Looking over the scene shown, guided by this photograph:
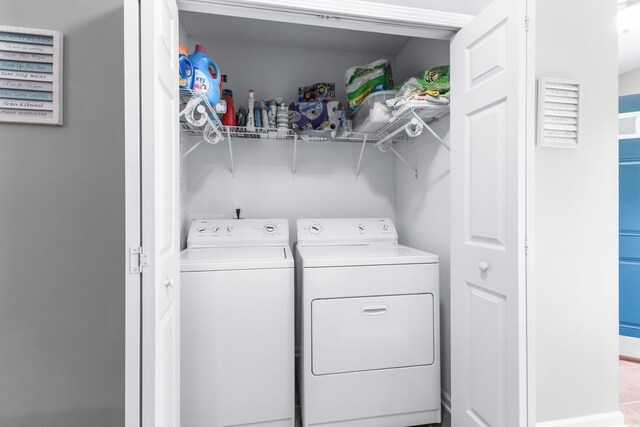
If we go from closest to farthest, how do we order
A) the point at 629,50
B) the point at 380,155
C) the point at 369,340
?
the point at 369,340 → the point at 380,155 → the point at 629,50

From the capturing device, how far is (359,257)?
5.75ft

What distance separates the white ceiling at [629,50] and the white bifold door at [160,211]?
350cm

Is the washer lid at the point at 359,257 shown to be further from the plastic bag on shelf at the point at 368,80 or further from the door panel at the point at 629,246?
the door panel at the point at 629,246

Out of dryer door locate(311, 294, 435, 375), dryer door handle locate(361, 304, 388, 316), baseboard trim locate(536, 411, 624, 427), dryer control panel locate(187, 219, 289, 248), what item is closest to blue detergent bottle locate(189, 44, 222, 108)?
dryer control panel locate(187, 219, 289, 248)

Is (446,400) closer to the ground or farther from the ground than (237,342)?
closer to the ground

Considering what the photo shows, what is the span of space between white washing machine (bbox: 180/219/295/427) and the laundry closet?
0.32 m

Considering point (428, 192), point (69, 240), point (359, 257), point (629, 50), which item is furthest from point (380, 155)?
point (629, 50)

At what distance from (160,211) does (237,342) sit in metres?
0.92

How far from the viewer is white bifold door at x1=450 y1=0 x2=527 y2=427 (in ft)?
3.80

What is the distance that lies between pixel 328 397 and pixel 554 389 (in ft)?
3.78

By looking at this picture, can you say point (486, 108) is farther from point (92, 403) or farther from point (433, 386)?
point (92, 403)

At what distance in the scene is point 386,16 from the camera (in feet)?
4.84

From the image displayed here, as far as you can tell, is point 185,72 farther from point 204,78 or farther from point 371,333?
point 371,333

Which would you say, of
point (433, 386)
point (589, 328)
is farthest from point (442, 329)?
point (589, 328)
